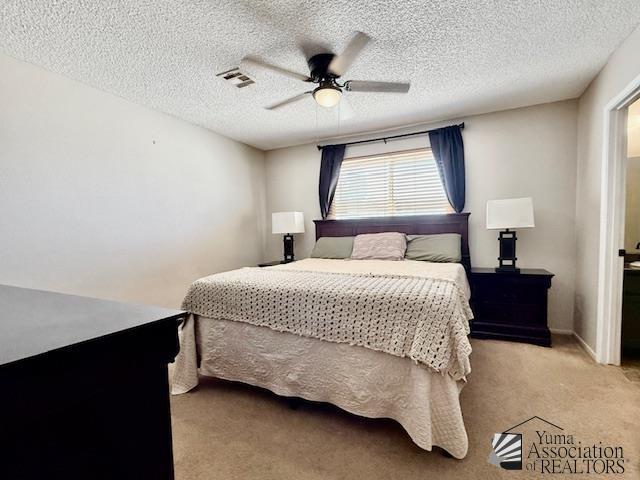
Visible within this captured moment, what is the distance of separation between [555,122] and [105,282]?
15.6ft

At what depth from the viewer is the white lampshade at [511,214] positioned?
2910 millimetres

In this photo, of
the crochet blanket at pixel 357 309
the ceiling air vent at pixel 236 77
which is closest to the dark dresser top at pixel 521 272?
the crochet blanket at pixel 357 309

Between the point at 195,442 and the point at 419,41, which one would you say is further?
the point at 419,41

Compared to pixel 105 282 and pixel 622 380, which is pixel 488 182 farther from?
pixel 105 282

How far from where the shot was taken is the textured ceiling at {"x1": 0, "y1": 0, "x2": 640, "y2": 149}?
5.84 ft

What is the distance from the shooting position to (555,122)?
317 cm

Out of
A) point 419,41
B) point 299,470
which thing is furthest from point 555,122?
point 299,470

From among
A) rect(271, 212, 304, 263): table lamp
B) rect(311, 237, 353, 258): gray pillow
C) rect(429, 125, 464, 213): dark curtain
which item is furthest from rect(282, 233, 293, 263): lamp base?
rect(429, 125, 464, 213): dark curtain

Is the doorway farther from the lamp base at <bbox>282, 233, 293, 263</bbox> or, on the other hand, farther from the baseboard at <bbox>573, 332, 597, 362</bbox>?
the lamp base at <bbox>282, 233, 293, 263</bbox>

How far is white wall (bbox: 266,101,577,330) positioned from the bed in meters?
1.43

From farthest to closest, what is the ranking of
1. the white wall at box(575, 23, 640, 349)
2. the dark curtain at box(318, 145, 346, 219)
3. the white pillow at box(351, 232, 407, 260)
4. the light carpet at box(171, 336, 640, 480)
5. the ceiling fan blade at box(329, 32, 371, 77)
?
the dark curtain at box(318, 145, 346, 219), the white pillow at box(351, 232, 407, 260), the white wall at box(575, 23, 640, 349), the ceiling fan blade at box(329, 32, 371, 77), the light carpet at box(171, 336, 640, 480)

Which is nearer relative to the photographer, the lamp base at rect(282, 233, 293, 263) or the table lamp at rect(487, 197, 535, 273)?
the table lamp at rect(487, 197, 535, 273)

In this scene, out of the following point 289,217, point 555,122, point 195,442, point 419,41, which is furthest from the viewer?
point 289,217

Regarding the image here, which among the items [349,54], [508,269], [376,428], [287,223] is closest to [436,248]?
[508,269]
